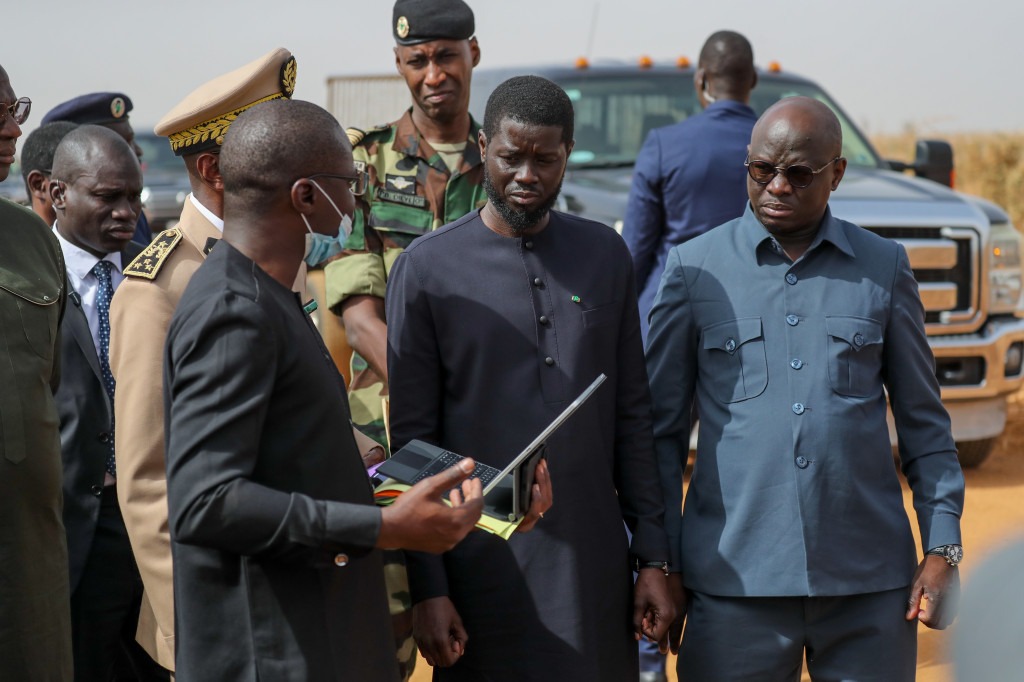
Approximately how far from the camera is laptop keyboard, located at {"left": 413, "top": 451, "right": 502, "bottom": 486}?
2707 millimetres

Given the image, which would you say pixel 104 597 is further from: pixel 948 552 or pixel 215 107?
pixel 948 552

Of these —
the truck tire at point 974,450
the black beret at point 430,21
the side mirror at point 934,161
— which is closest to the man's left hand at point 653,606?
the black beret at point 430,21

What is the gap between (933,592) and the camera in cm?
319

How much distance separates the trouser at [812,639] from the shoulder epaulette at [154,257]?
163cm

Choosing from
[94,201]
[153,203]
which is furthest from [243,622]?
[153,203]

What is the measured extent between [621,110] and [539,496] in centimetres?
571

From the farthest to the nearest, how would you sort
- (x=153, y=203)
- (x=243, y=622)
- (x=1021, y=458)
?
(x=153, y=203)
(x=1021, y=458)
(x=243, y=622)

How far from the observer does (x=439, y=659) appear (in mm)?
3121

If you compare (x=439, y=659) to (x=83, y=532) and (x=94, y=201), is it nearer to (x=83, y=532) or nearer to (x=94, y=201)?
(x=83, y=532)

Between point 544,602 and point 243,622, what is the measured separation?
948 mm

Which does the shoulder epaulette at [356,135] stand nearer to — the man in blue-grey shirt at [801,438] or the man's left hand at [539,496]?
the man in blue-grey shirt at [801,438]

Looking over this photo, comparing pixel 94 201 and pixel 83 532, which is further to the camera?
pixel 94 201

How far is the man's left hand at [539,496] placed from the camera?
9.28ft

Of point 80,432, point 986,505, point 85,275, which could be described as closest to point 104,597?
point 80,432
